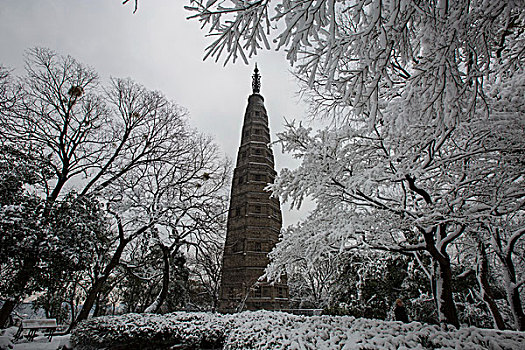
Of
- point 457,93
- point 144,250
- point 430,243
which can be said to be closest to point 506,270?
point 430,243

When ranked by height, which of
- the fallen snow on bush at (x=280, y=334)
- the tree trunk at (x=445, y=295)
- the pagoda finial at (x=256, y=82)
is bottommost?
the fallen snow on bush at (x=280, y=334)

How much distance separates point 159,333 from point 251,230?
14.6m

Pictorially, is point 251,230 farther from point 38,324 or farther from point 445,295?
point 445,295

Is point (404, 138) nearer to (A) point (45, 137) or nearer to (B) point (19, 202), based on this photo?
(B) point (19, 202)

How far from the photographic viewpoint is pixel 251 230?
22.8m

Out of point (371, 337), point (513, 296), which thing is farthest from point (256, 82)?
point (371, 337)

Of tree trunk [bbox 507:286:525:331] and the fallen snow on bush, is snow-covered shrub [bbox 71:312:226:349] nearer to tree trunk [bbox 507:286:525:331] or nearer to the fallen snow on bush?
the fallen snow on bush

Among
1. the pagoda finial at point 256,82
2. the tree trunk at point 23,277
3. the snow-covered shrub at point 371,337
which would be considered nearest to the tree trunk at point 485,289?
the snow-covered shrub at point 371,337

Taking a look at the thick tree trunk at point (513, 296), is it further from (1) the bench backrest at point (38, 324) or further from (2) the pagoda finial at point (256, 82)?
(2) the pagoda finial at point (256, 82)

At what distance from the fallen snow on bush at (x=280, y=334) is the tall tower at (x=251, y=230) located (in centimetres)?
1031

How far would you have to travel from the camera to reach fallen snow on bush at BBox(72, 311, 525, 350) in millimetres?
3482

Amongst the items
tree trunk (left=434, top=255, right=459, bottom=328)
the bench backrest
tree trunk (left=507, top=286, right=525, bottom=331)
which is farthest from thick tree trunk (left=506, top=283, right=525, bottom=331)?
the bench backrest

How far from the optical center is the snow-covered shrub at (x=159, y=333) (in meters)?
8.21

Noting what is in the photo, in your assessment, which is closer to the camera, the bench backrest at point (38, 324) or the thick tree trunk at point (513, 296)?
the thick tree trunk at point (513, 296)
